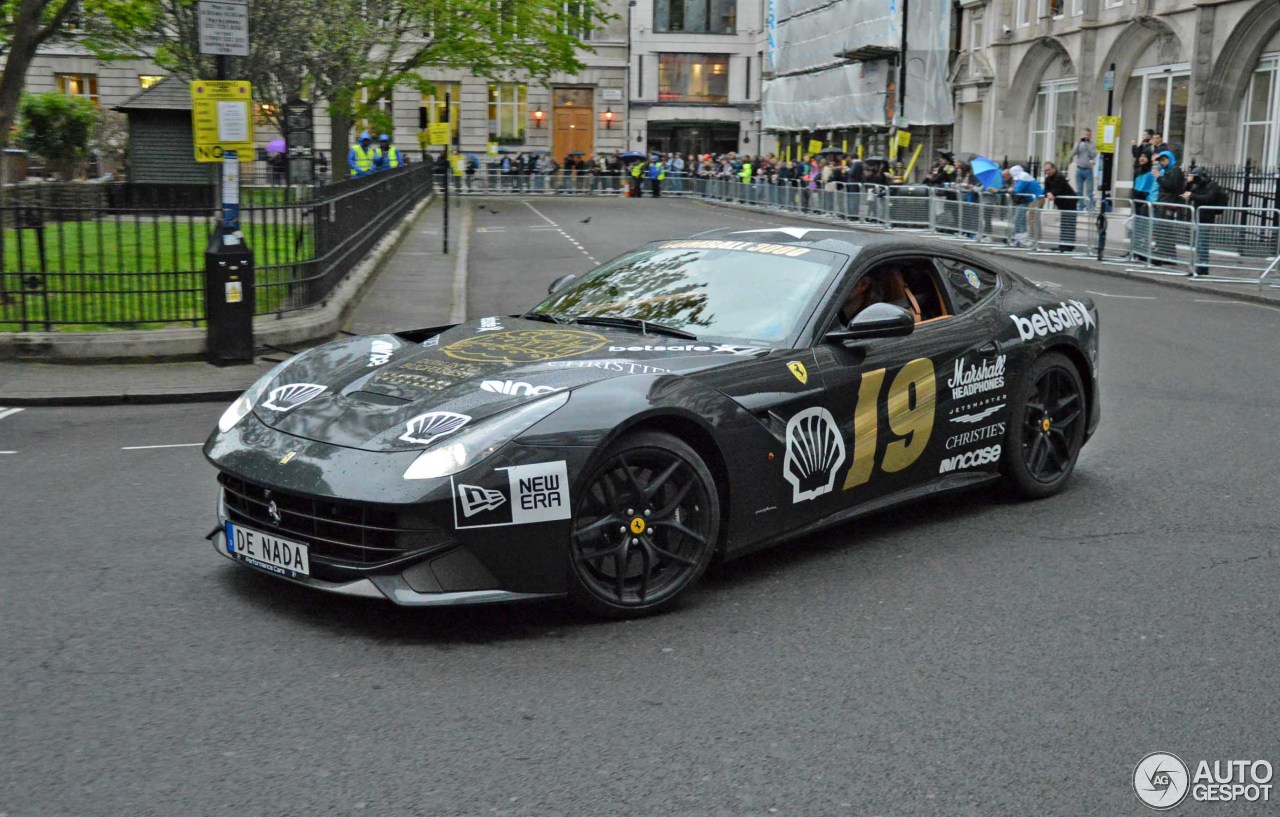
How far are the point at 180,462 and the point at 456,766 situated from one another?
496 cm

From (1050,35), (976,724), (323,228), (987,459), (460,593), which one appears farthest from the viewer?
(1050,35)

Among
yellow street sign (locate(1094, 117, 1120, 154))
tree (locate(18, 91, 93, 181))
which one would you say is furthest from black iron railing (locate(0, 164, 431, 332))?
tree (locate(18, 91, 93, 181))

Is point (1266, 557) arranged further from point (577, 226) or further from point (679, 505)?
point (577, 226)

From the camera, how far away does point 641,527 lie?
5246 millimetres

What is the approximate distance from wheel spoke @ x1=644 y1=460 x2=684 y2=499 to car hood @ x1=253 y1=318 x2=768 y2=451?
1.28 feet

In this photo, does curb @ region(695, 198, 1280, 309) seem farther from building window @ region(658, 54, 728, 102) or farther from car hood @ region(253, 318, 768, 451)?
building window @ region(658, 54, 728, 102)

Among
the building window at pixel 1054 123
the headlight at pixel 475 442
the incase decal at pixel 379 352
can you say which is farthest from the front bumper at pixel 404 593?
the building window at pixel 1054 123

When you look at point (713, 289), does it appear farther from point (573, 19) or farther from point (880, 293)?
point (573, 19)

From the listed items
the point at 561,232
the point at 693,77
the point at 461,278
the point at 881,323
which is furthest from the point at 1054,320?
the point at 693,77

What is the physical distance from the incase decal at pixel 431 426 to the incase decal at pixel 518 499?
260 mm

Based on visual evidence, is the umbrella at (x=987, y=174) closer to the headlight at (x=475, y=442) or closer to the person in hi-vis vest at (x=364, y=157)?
the person in hi-vis vest at (x=364, y=157)

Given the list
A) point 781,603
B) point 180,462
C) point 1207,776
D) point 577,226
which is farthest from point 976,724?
point 577,226

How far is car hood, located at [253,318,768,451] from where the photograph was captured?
5.14m

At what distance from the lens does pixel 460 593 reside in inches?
194
